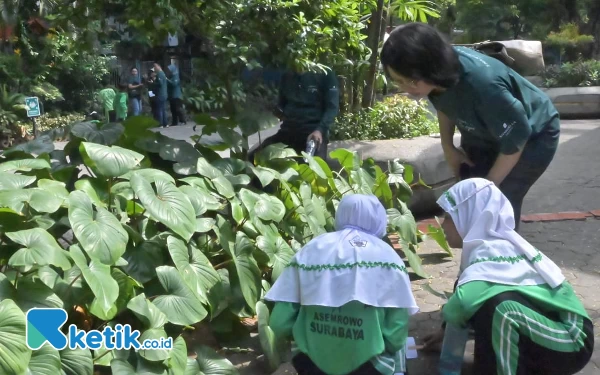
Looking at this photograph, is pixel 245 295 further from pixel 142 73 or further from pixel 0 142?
pixel 142 73

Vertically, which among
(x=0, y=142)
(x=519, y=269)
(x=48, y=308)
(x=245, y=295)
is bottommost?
(x=0, y=142)

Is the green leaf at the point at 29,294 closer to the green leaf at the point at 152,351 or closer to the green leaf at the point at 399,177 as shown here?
the green leaf at the point at 152,351

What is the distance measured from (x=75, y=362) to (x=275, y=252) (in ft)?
4.38

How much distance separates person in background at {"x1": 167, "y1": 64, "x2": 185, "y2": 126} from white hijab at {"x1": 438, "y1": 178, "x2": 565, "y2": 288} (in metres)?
16.3

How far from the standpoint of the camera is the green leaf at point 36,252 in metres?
3.02

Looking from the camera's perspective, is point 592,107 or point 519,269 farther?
point 592,107

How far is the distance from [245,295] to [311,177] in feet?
4.69

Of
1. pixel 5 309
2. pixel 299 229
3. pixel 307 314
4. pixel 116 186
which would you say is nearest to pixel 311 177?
pixel 299 229

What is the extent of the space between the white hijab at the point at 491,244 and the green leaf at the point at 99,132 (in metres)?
2.26

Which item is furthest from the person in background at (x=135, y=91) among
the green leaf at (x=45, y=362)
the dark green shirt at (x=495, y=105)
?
the green leaf at (x=45, y=362)

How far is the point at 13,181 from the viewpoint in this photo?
3697 millimetres

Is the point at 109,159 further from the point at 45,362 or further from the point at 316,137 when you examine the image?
the point at 316,137

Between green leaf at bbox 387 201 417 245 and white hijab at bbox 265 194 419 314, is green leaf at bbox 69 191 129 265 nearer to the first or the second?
white hijab at bbox 265 194 419 314

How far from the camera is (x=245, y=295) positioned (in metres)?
3.80
